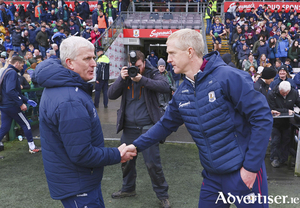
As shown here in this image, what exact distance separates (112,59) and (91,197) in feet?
51.1

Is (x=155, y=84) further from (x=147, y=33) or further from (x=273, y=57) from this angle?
(x=147, y=33)

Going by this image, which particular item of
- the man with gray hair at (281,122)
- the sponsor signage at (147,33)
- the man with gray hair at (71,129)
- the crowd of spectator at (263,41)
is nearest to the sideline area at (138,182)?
the man with gray hair at (281,122)

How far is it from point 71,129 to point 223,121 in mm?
1042

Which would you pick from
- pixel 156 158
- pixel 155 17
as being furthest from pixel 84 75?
pixel 155 17

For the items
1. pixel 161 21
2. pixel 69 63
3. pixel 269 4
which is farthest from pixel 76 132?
pixel 269 4

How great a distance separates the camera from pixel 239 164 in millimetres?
1877

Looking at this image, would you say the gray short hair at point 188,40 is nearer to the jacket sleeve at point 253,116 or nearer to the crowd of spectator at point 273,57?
the jacket sleeve at point 253,116

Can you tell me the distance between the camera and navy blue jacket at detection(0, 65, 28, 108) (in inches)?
197

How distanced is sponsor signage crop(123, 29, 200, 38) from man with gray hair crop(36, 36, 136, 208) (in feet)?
56.0

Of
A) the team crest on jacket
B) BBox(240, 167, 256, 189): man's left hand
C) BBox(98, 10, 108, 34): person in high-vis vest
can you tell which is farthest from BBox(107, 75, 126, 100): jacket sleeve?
BBox(98, 10, 108, 34): person in high-vis vest

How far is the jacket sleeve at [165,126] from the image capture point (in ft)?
7.81

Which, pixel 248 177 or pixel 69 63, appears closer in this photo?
pixel 248 177

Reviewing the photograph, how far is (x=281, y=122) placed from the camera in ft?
16.8

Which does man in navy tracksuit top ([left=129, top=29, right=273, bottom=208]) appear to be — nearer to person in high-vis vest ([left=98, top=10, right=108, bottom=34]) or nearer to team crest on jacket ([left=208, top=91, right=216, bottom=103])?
team crest on jacket ([left=208, top=91, right=216, bottom=103])
